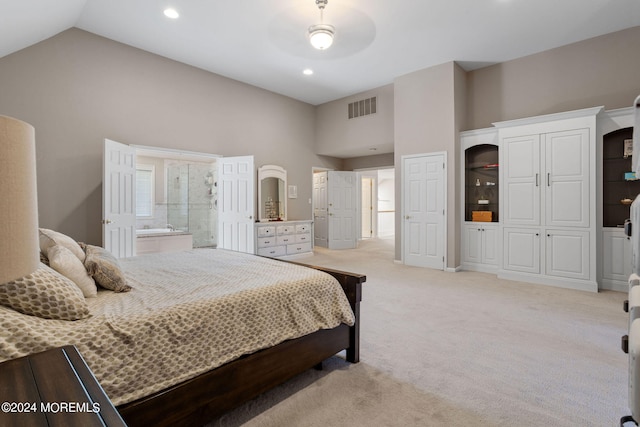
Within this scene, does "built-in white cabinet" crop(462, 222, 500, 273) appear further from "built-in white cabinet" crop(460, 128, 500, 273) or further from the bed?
the bed

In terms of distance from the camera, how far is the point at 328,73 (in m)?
5.66

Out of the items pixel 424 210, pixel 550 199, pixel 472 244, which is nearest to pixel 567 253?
pixel 550 199

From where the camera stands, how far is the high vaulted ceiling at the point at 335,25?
361 centimetres

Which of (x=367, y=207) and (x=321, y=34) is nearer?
(x=321, y=34)

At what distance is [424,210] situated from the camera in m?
5.53

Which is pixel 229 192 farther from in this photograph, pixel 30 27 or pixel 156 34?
pixel 30 27

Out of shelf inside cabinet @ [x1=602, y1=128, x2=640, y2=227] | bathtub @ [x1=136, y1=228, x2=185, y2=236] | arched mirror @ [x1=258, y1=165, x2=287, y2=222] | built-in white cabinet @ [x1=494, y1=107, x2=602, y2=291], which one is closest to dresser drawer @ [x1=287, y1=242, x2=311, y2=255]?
arched mirror @ [x1=258, y1=165, x2=287, y2=222]

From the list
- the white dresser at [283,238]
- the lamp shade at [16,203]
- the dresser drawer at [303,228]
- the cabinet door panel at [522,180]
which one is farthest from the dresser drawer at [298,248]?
the lamp shade at [16,203]

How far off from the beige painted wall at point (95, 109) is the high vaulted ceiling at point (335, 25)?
23cm

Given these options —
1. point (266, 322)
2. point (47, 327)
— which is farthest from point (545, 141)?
point (47, 327)

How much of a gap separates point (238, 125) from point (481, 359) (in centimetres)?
546

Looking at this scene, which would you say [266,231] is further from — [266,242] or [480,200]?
[480,200]

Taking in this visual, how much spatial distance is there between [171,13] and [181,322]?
4026mm

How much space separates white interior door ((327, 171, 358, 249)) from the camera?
797cm
